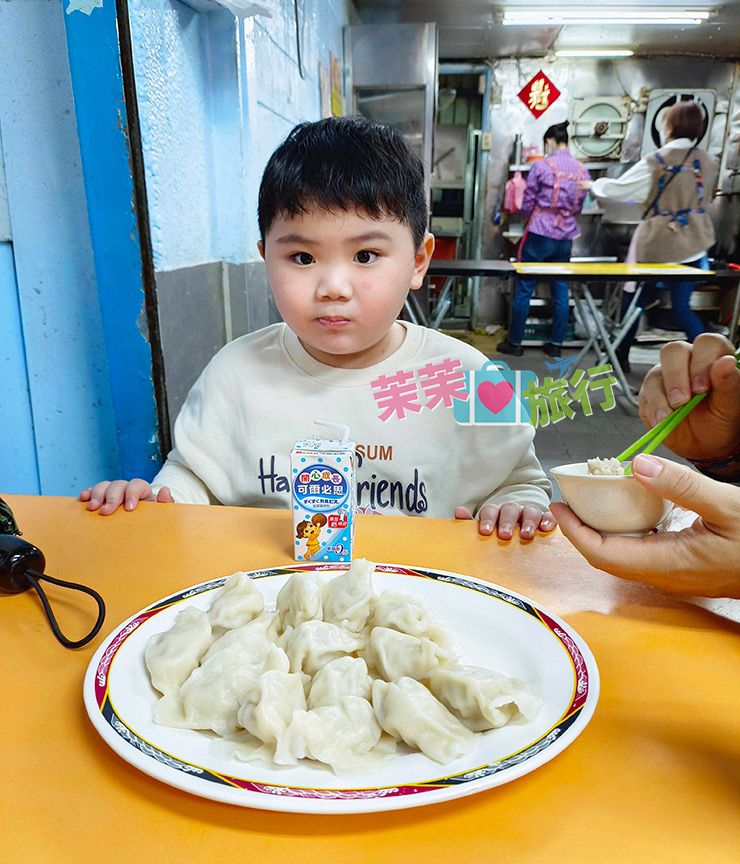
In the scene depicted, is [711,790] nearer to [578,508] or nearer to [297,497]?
[578,508]

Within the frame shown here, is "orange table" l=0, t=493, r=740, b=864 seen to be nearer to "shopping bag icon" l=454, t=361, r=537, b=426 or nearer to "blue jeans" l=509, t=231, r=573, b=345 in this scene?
"shopping bag icon" l=454, t=361, r=537, b=426

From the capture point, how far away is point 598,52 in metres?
7.50

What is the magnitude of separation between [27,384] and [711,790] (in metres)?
1.98

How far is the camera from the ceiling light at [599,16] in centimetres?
649

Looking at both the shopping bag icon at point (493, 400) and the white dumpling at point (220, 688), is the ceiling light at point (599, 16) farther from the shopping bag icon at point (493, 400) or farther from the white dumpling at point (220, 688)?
the white dumpling at point (220, 688)

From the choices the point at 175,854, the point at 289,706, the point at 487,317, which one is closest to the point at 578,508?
the point at 289,706

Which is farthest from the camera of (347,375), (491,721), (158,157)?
(158,157)

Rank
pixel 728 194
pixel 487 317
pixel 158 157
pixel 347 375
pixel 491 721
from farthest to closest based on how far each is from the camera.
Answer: pixel 487 317 < pixel 728 194 < pixel 158 157 < pixel 347 375 < pixel 491 721

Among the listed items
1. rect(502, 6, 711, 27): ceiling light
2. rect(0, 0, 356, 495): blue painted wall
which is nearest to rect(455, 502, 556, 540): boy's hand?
rect(0, 0, 356, 495): blue painted wall

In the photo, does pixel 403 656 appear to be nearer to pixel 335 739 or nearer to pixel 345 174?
pixel 335 739

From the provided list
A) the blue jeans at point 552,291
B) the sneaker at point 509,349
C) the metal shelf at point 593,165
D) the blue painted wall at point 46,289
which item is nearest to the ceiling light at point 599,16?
the metal shelf at point 593,165

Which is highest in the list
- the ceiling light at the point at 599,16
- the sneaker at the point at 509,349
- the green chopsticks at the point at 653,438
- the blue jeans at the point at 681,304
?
the ceiling light at the point at 599,16

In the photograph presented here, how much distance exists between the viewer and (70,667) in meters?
0.64

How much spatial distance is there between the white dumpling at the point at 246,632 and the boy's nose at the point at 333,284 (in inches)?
25.6
